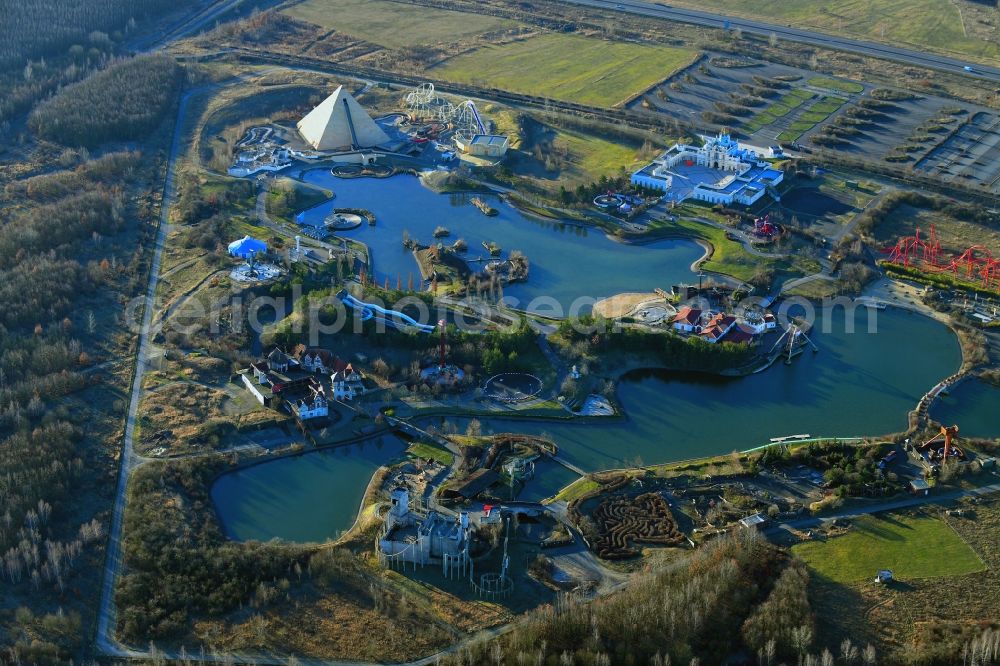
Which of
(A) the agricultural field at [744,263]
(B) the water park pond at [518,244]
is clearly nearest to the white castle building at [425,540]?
(B) the water park pond at [518,244]

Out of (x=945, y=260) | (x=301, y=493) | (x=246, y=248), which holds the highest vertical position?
(x=246, y=248)

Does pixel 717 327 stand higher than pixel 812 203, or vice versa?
pixel 812 203

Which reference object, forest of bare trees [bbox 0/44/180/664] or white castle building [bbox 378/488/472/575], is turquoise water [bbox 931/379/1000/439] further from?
forest of bare trees [bbox 0/44/180/664]

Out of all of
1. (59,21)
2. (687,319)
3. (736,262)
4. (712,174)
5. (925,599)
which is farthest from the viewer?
(59,21)

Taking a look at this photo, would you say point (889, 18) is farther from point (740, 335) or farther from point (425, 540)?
point (425, 540)

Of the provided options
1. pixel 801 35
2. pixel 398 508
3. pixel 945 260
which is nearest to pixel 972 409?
pixel 945 260

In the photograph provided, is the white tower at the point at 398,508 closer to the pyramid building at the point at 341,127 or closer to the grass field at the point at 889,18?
the pyramid building at the point at 341,127

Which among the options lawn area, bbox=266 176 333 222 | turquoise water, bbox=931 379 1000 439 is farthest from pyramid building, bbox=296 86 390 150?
turquoise water, bbox=931 379 1000 439

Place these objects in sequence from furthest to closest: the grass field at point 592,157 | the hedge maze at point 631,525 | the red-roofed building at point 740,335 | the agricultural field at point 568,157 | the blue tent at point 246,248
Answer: the grass field at point 592,157 → the agricultural field at point 568,157 → the blue tent at point 246,248 → the red-roofed building at point 740,335 → the hedge maze at point 631,525

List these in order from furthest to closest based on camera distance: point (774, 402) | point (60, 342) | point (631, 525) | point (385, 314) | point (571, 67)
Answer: point (571, 67), point (385, 314), point (60, 342), point (774, 402), point (631, 525)
